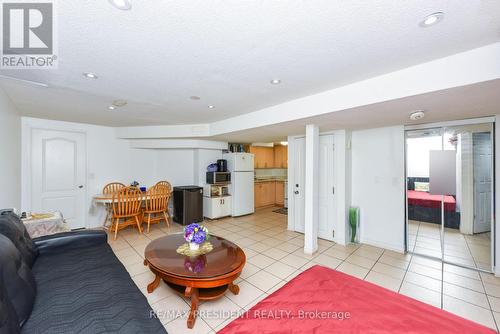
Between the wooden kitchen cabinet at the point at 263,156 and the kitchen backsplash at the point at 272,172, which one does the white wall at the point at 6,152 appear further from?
the kitchen backsplash at the point at 272,172

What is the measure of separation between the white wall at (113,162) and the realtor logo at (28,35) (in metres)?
2.77

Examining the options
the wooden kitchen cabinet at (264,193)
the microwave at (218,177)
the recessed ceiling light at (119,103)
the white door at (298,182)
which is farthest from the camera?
the wooden kitchen cabinet at (264,193)

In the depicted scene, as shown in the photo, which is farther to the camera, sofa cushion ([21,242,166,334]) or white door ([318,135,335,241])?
white door ([318,135,335,241])

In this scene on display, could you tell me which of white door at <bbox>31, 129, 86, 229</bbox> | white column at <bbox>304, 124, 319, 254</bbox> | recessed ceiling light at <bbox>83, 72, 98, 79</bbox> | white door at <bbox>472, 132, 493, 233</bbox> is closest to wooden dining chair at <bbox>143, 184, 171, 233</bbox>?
white door at <bbox>31, 129, 86, 229</bbox>

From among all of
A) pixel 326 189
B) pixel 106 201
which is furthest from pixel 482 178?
pixel 106 201

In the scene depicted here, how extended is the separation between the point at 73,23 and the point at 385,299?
2.53 meters

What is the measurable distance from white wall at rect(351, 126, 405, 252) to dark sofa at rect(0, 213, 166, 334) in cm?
359

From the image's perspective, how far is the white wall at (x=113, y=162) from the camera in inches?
148

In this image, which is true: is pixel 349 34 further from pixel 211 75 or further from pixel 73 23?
pixel 73 23

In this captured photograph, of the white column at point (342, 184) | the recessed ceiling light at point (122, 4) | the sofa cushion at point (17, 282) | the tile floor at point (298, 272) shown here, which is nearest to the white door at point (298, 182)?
the tile floor at point (298, 272)

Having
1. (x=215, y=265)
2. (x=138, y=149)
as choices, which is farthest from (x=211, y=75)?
(x=138, y=149)

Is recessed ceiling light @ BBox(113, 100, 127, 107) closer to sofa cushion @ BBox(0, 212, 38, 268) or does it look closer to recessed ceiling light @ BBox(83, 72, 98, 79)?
recessed ceiling light @ BBox(83, 72, 98, 79)

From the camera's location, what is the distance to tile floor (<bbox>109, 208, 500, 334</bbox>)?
6.42 ft

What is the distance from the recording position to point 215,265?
2.03 metres
